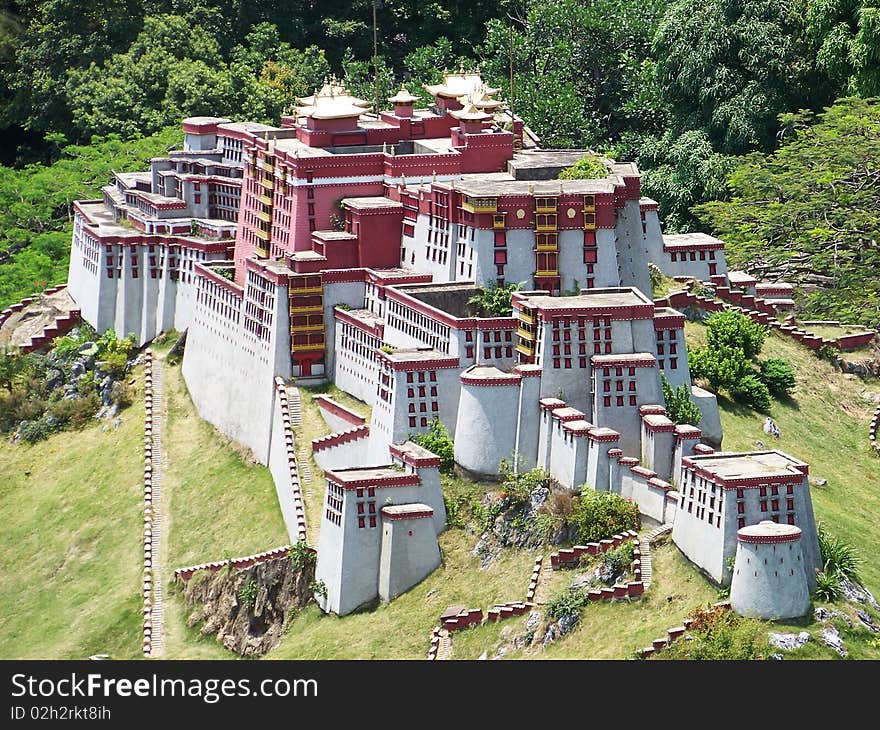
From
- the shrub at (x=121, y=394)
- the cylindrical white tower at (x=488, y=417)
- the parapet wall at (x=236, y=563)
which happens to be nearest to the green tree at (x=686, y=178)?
the shrub at (x=121, y=394)

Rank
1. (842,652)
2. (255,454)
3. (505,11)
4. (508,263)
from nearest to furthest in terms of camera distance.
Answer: (842,652) → (508,263) → (255,454) → (505,11)

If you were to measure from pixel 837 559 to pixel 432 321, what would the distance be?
21842 millimetres

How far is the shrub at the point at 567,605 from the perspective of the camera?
302 feet

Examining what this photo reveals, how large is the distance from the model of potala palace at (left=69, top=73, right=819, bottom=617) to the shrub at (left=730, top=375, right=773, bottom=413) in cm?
624

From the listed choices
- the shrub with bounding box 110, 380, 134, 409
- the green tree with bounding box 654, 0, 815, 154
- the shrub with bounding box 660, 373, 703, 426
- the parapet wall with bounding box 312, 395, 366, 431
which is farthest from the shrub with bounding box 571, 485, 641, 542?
the green tree with bounding box 654, 0, 815, 154

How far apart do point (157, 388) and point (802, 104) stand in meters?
46.6

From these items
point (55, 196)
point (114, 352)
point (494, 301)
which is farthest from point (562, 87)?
point (494, 301)

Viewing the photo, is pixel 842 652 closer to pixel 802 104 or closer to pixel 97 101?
pixel 802 104

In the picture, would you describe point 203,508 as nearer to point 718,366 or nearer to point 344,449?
point 344,449

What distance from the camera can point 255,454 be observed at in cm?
11412

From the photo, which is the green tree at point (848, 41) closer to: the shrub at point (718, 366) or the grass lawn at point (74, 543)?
the shrub at point (718, 366)

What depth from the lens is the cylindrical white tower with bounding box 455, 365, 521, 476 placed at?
3959 inches

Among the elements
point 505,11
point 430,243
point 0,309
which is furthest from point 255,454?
point 505,11

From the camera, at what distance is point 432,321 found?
342ft
